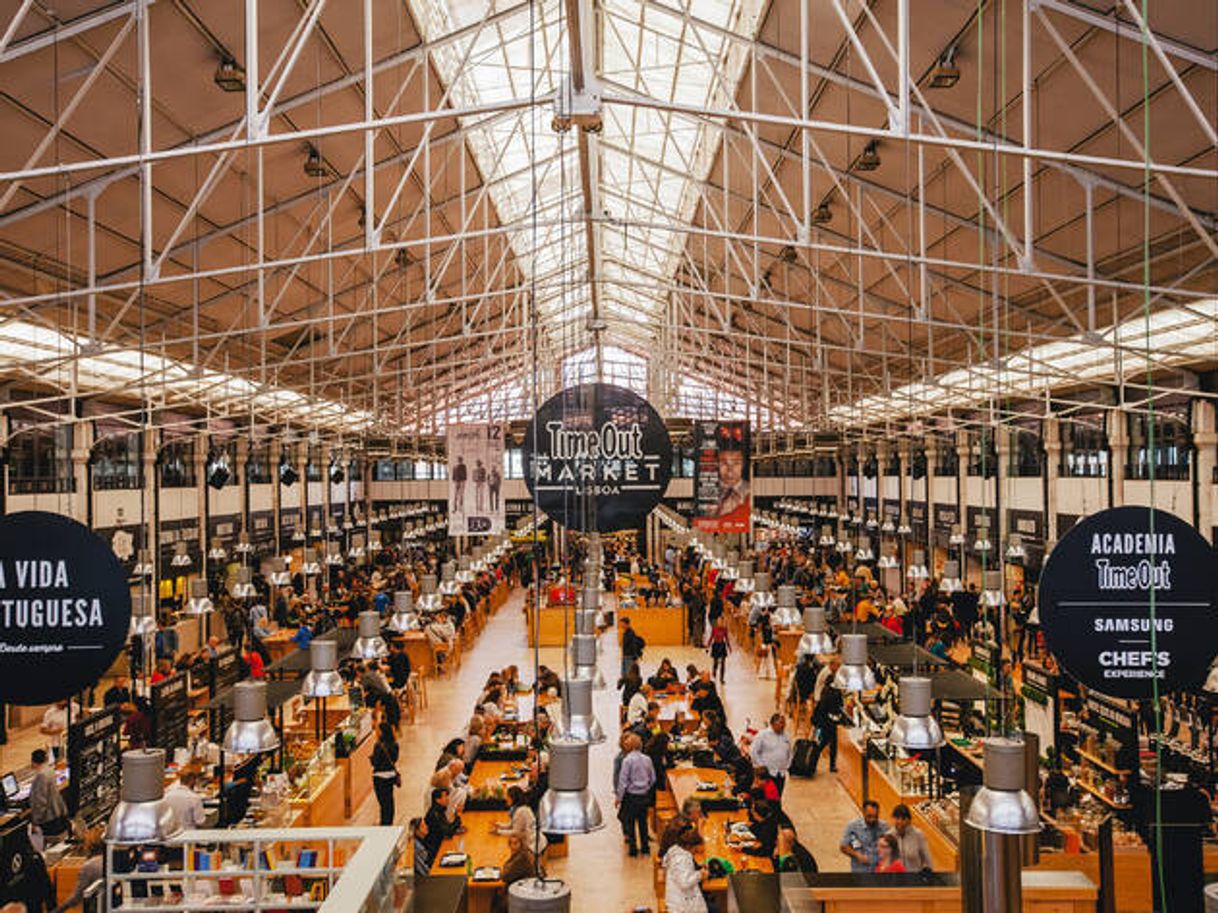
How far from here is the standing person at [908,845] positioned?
8453mm

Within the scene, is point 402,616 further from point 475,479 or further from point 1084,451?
point 1084,451

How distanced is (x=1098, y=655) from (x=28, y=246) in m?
11.3

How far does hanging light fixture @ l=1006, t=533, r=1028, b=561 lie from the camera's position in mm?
21469

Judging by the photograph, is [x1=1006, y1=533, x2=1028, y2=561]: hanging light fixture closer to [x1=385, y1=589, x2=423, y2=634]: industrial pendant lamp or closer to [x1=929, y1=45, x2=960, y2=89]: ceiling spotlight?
[x1=385, y1=589, x2=423, y2=634]: industrial pendant lamp

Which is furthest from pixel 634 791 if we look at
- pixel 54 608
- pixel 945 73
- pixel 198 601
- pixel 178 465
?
pixel 178 465

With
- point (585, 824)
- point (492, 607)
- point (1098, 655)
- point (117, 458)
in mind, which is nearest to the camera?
point (1098, 655)

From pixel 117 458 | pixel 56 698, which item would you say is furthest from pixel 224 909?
pixel 117 458

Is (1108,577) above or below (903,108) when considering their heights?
below

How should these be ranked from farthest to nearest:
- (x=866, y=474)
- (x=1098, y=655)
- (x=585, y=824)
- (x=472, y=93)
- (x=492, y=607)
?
(x=866, y=474) < (x=492, y=607) < (x=472, y=93) < (x=585, y=824) < (x=1098, y=655)

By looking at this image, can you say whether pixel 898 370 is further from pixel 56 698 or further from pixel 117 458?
pixel 56 698

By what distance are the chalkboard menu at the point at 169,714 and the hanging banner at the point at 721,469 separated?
21.2 feet

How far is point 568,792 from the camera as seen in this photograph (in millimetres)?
5488

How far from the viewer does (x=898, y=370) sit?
2675 cm

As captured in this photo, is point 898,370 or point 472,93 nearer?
point 472,93
